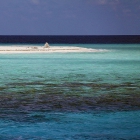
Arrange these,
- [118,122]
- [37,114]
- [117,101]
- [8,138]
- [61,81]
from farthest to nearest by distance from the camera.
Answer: [61,81]
[117,101]
[37,114]
[118,122]
[8,138]

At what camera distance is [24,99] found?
1642cm

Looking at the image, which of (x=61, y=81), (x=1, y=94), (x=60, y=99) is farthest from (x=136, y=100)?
(x=61, y=81)

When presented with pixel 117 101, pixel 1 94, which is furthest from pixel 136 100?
pixel 1 94

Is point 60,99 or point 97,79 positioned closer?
point 60,99

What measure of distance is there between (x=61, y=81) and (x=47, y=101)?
618cm

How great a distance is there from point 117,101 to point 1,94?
4572 mm

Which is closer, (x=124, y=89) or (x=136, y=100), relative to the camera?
(x=136, y=100)

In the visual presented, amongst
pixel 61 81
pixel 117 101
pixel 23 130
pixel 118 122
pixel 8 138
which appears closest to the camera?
pixel 8 138

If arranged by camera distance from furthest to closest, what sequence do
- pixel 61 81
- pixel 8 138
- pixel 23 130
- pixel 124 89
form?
1. pixel 61 81
2. pixel 124 89
3. pixel 23 130
4. pixel 8 138

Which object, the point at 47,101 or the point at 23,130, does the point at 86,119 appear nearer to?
the point at 23,130

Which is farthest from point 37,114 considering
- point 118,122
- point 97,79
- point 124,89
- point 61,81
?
point 97,79

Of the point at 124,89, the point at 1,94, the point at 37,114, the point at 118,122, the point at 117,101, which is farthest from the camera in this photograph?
the point at 124,89

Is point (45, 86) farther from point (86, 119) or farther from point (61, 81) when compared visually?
point (86, 119)

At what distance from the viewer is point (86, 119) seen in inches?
510
